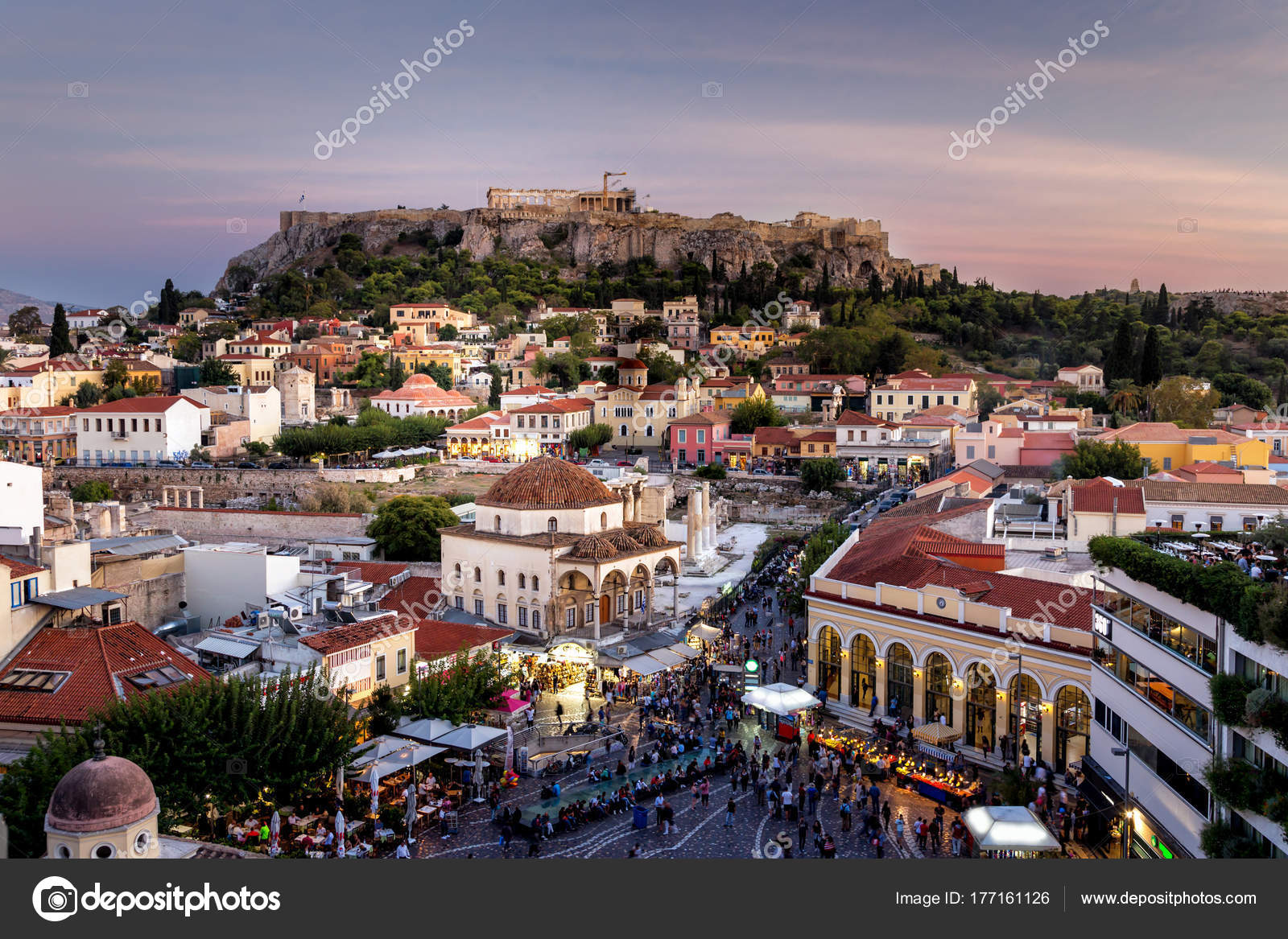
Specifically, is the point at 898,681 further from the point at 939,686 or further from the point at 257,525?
the point at 257,525

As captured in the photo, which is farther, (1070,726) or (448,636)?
(448,636)

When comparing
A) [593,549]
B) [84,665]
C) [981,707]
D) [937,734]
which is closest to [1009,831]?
[937,734]

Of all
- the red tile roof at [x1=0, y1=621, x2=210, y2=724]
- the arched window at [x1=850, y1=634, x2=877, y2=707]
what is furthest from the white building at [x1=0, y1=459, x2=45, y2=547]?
the arched window at [x1=850, y1=634, x2=877, y2=707]

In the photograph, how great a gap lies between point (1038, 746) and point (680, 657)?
8.45 metres

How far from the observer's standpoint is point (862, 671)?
81.2ft

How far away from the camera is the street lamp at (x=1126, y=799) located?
17141mm

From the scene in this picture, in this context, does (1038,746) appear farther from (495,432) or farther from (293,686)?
(495,432)

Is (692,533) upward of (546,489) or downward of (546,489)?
downward

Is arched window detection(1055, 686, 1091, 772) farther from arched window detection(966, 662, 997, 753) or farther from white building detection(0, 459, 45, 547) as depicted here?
white building detection(0, 459, 45, 547)

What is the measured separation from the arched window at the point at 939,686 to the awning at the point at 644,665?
5888 mm

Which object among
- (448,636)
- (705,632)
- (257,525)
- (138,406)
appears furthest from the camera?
(138,406)

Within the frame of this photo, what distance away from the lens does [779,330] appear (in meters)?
94.8

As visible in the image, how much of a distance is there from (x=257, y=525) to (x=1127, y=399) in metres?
44.5

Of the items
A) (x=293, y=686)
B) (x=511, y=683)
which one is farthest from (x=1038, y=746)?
(x=293, y=686)
